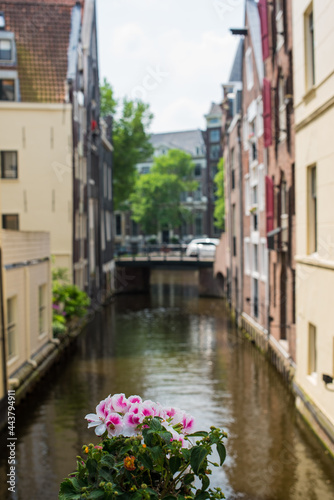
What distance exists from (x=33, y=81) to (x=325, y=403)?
20206mm

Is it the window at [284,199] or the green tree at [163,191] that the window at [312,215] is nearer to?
the window at [284,199]

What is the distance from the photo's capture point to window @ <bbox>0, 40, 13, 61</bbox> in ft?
88.1

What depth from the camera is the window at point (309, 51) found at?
12812mm

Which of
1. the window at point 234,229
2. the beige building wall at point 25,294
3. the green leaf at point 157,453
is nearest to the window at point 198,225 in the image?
the window at point 234,229

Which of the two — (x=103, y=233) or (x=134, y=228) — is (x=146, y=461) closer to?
(x=103, y=233)

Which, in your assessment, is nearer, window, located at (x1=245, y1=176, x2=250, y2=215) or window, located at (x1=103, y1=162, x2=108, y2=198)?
window, located at (x1=245, y1=176, x2=250, y2=215)

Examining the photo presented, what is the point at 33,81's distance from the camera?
2636 cm

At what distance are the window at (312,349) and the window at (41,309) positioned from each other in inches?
356

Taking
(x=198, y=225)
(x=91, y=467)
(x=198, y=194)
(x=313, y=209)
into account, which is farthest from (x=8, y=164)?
(x=198, y=194)

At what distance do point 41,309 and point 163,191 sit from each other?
46338 mm

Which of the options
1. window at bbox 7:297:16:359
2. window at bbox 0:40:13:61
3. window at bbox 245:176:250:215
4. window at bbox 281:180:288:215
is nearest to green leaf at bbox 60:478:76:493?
window at bbox 7:297:16:359

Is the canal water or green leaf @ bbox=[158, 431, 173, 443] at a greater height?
green leaf @ bbox=[158, 431, 173, 443]

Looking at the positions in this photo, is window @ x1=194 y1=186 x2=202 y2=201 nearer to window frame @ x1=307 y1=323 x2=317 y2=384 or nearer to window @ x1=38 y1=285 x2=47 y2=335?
window @ x1=38 y1=285 x2=47 y2=335

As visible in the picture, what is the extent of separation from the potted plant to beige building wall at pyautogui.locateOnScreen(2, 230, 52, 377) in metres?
10.3
